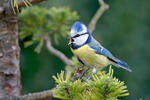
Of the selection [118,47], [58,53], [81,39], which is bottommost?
[118,47]

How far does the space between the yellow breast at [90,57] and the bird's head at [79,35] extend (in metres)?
0.02

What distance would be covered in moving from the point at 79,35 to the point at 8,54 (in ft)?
0.70

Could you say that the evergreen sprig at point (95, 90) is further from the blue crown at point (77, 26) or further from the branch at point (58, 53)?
the branch at point (58, 53)

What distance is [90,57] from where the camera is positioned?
3.58 ft

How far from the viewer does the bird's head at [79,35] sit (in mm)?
979

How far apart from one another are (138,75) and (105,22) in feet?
1.24

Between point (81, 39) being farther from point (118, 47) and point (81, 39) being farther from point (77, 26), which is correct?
point (118, 47)

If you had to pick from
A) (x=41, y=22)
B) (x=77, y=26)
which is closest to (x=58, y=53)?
(x=41, y=22)

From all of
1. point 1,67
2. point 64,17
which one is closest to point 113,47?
point 64,17

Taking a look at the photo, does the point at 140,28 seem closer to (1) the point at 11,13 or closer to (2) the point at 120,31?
(2) the point at 120,31

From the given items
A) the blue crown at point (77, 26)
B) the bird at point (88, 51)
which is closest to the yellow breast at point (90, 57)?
the bird at point (88, 51)

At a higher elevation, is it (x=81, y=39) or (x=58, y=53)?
(x=81, y=39)

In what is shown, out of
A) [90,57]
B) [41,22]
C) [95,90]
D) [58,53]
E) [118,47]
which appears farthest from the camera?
[118,47]

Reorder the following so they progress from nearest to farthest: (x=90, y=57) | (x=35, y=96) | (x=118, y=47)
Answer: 1. (x=35, y=96)
2. (x=90, y=57)
3. (x=118, y=47)
